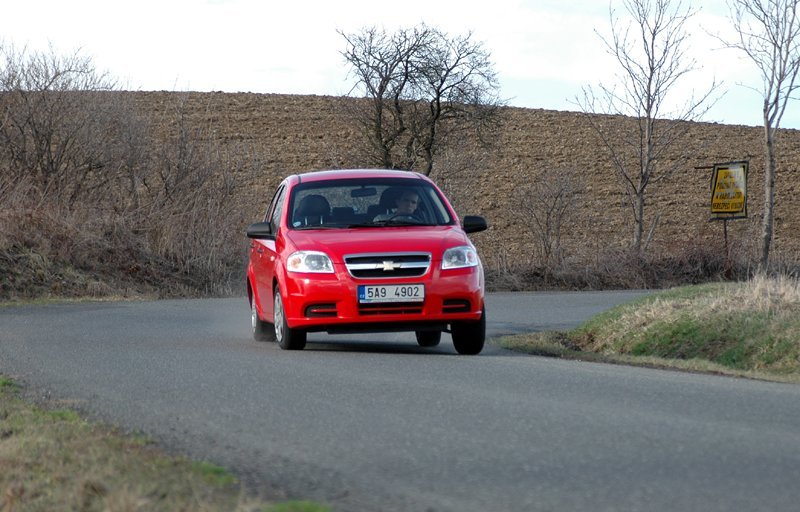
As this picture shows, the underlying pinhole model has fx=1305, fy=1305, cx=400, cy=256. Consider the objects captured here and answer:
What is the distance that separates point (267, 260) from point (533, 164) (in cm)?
5215

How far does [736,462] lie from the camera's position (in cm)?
648

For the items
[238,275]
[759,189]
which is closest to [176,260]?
[238,275]

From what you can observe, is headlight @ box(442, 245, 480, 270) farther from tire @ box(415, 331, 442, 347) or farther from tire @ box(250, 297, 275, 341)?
tire @ box(250, 297, 275, 341)

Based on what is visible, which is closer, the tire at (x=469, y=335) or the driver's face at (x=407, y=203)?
the tire at (x=469, y=335)

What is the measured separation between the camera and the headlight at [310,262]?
40.5 ft

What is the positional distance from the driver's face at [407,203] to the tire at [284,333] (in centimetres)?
154

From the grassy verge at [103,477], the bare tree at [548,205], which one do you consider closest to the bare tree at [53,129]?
the bare tree at [548,205]

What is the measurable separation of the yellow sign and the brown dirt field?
673mm

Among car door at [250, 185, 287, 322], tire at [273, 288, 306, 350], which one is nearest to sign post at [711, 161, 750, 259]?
car door at [250, 185, 287, 322]

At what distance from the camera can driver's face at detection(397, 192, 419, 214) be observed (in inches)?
527

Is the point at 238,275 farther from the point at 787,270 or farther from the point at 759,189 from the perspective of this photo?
the point at 759,189

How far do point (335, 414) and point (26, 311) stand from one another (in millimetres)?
12831

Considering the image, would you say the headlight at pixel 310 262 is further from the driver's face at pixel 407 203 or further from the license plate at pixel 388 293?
the driver's face at pixel 407 203

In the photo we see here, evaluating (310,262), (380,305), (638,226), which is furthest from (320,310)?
(638,226)
